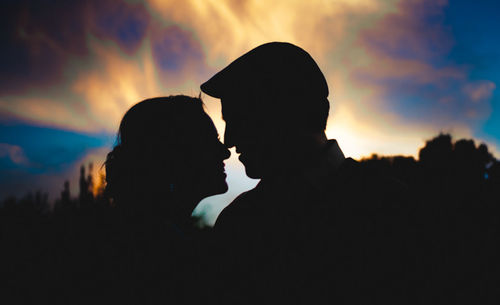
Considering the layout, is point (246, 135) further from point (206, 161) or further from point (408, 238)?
point (408, 238)

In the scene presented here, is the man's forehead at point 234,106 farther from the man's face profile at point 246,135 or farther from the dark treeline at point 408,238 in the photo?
the dark treeline at point 408,238

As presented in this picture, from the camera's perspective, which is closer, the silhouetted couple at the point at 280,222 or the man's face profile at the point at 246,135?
the silhouetted couple at the point at 280,222

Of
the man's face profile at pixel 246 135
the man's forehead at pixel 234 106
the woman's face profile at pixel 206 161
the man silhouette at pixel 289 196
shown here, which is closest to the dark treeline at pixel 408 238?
the man silhouette at pixel 289 196

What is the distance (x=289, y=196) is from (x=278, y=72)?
1000mm

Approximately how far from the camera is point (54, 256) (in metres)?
2.66

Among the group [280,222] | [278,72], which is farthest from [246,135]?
[280,222]

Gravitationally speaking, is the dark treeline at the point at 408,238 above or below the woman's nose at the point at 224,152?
below

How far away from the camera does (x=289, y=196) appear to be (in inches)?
80.1

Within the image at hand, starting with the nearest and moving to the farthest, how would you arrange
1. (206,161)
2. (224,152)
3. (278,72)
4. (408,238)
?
1. (408,238)
2. (278,72)
3. (206,161)
4. (224,152)

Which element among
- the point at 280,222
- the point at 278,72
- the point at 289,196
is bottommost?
the point at 280,222

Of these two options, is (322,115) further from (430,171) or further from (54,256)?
(430,171)

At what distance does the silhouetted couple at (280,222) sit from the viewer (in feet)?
5.24

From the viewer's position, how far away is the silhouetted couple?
5.24ft

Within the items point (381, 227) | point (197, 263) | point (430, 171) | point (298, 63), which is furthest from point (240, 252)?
point (430, 171)
